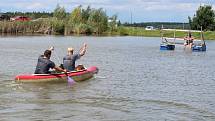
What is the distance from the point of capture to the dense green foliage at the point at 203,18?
10300 cm

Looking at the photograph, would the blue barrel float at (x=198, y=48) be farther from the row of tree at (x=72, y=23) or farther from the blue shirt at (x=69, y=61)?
the row of tree at (x=72, y=23)

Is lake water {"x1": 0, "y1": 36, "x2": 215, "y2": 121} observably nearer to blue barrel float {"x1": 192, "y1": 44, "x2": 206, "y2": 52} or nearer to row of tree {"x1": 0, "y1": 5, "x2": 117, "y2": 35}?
blue barrel float {"x1": 192, "y1": 44, "x2": 206, "y2": 52}

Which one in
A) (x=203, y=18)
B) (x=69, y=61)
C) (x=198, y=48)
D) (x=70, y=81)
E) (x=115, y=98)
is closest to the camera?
(x=115, y=98)

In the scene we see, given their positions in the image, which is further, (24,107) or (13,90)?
(13,90)

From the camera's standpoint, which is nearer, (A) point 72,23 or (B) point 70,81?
(B) point 70,81

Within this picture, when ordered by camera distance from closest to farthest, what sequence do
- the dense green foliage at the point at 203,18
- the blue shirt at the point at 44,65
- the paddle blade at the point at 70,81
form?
the blue shirt at the point at 44,65
the paddle blade at the point at 70,81
the dense green foliage at the point at 203,18

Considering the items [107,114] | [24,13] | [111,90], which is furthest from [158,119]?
[24,13]

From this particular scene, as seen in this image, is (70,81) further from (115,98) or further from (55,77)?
(115,98)

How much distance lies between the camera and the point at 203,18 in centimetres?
10288

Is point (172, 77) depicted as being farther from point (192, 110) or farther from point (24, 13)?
point (24, 13)

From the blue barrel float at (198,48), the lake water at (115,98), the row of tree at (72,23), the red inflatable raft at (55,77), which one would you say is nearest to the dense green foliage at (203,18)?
the row of tree at (72,23)

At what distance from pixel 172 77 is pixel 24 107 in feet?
41.9

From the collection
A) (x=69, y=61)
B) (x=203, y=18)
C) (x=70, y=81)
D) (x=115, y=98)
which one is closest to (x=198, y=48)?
(x=69, y=61)

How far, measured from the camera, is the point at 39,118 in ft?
47.2
